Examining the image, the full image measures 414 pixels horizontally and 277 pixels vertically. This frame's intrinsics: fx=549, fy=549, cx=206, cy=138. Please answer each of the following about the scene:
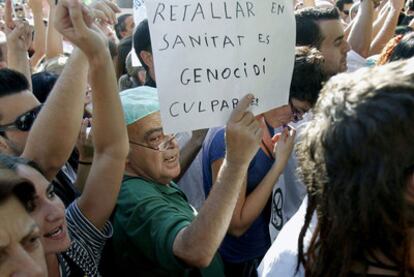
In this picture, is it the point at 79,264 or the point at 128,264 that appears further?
the point at 128,264

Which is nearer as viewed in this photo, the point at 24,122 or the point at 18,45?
the point at 24,122

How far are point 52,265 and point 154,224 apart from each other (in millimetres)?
307

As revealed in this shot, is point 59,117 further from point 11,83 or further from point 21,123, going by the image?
point 11,83

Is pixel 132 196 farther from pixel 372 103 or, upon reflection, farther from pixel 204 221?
pixel 372 103

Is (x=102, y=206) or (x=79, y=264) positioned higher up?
(x=102, y=206)

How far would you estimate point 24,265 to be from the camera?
47.2 inches

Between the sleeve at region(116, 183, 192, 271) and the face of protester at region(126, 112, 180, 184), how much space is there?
15cm

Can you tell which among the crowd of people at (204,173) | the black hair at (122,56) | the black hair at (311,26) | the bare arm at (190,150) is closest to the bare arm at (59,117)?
the crowd of people at (204,173)

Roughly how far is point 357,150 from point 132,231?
37.1 inches

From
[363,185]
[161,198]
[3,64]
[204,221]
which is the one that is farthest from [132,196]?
[3,64]

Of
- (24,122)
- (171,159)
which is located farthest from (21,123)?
(171,159)

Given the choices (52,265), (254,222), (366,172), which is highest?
(366,172)

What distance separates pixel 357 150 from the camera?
0.93 m

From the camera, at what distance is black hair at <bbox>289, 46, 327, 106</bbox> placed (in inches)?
91.2
